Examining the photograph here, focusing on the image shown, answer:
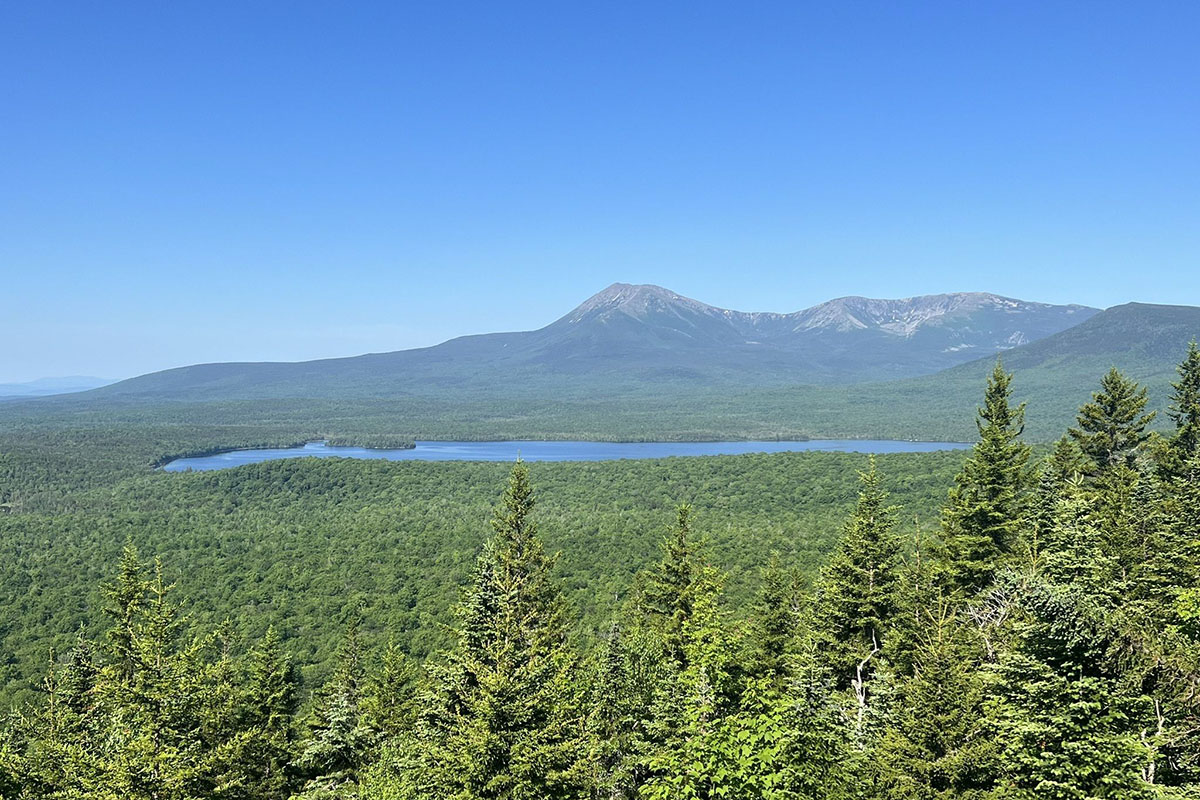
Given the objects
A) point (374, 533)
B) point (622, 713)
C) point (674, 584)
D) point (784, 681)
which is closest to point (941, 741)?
point (784, 681)

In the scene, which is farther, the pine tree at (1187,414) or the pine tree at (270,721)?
the pine tree at (1187,414)

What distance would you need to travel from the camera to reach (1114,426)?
40.0 meters

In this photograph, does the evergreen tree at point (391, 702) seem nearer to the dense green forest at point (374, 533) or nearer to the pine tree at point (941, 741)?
the dense green forest at point (374, 533)

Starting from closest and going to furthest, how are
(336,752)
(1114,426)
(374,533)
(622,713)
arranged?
(622,713)
(336,752)
(1114,426)
(374,533)

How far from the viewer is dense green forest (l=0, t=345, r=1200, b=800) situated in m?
12.0

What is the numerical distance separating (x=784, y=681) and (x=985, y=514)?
43.8ft

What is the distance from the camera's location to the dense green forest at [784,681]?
12.0 metres

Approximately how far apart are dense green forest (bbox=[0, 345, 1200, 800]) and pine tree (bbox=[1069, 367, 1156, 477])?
17cm

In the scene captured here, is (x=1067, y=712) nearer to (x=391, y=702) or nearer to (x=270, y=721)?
(x=391, y=702)

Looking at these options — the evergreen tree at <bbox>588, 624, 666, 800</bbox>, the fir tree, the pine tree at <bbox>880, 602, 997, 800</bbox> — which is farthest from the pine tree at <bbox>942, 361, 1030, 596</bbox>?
the fir tree

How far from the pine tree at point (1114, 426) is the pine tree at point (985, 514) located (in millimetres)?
11523

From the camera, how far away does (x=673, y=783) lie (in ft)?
40.4

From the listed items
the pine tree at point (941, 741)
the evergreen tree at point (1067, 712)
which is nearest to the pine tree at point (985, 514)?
the pine tree at point (941, 741)

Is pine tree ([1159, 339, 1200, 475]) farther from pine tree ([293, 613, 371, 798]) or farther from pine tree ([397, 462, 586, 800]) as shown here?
pine tree ([293, 613, 371, 798])
